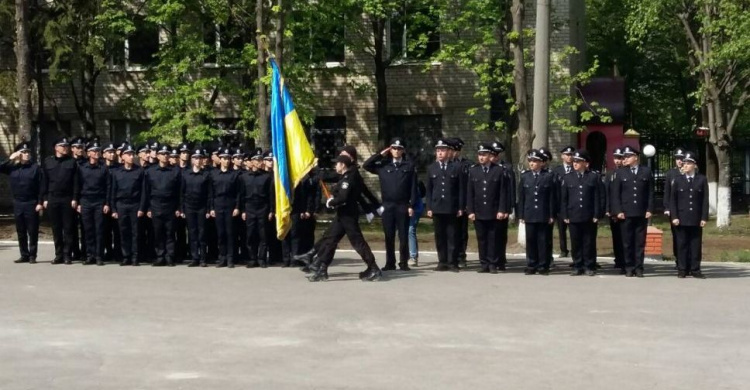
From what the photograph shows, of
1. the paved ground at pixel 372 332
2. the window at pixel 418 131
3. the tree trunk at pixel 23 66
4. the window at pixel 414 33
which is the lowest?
the paved ground at pixel 372 332

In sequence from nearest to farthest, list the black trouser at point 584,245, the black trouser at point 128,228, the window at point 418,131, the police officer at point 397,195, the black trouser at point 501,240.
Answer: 1. the black trouser at point 584,245
2. the black trouser at point 501,240
3. the police officer at point 397,195
4. the black trouser at point 128,228
5. the window at point 418,131

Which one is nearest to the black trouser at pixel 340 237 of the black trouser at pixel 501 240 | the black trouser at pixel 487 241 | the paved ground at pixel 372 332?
the paved ground at pixel 372 332

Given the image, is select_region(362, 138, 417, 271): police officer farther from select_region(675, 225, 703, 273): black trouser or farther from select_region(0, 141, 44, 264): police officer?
select_region(0, 141, 44, 264): police officer

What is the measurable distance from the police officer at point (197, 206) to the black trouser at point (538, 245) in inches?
187

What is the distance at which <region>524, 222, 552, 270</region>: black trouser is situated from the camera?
16.8 metres

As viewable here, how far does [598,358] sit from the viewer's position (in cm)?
1003

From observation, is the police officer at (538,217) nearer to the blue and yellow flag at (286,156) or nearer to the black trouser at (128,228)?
the blue and yellow flag at (286,156)

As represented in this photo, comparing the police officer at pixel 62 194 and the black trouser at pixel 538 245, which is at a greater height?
the police officer at pixel 62 194

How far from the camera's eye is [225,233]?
1791 cm

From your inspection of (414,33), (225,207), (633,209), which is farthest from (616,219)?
(414,33)

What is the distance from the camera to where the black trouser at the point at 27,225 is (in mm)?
18469

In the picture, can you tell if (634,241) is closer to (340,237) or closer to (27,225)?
(340,237)

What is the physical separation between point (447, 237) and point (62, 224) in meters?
5.88

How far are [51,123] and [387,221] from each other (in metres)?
23.9
